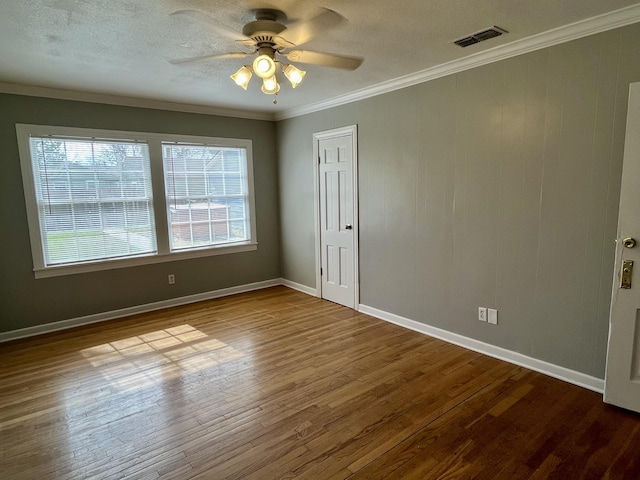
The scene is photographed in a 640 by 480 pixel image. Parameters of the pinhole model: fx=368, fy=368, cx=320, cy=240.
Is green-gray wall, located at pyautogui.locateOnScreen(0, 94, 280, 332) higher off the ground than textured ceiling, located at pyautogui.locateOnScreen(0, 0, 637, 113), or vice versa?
textured ceiling, located at pyautogui.locateOnScreen(0, 0, 637, 113)

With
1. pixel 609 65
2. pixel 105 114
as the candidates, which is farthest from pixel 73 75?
Answer: pixel 609 65

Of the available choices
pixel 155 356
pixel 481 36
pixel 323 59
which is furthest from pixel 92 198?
pixel 481 36

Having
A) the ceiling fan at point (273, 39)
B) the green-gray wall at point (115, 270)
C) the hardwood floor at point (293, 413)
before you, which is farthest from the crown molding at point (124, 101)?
the hardwood floor at point (293, 413)

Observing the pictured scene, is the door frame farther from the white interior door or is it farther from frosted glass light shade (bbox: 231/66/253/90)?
the white interior door

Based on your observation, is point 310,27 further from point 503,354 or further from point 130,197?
point 130,197

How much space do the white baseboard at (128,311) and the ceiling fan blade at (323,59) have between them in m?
3.57

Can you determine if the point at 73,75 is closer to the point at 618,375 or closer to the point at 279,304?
the point at 279,304

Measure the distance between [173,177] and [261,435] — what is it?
11.3 feet

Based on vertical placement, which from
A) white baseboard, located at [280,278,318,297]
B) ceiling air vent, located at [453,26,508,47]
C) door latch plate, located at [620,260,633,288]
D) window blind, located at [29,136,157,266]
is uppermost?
ceiling air vent, located at [453,26,508,47]

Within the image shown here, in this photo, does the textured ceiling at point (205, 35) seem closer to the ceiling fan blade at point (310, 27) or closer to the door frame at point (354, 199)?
the ceiling fan blade at point (310, 27)

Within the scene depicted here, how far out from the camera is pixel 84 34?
244cm

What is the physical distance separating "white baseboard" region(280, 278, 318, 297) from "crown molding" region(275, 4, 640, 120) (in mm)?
2529

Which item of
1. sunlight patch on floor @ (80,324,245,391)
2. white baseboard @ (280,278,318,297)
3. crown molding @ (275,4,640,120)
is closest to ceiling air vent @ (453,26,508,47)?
crown molding @ (275,4,640,120)

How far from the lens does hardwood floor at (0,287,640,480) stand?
1.96 metres
